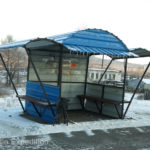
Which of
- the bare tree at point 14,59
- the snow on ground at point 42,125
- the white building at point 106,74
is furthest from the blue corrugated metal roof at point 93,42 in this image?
the white building at point 106,74

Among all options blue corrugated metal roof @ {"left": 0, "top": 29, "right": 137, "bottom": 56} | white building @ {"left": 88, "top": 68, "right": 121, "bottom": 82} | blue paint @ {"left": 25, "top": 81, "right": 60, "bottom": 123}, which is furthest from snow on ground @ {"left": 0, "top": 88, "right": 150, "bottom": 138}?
white building @ {"left": 88, "top": 68, "right": 121, "bottom": 82}

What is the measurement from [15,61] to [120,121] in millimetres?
20445

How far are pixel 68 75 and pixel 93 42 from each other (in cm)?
224

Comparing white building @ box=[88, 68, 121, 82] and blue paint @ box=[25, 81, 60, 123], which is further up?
blue paint @ box=[25, 81, 60, 123]

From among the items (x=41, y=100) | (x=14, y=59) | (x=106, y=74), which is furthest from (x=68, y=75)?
(x=106, y=74)

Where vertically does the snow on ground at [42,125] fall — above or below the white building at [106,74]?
above

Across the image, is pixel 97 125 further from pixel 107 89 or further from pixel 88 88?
pixel 88 88

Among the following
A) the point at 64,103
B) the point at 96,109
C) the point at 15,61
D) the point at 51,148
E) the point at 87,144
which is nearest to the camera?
the point at 51,148

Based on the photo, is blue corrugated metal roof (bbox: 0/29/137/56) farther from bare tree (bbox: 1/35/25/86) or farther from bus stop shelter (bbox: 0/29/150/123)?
bare tree (bbox: 1/35/25/86)

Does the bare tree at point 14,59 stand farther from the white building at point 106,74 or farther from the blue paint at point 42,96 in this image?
the blue paint at point 42,96

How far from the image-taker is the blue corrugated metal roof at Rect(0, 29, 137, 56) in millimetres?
6691

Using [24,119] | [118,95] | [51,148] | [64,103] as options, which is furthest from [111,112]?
[51,148]

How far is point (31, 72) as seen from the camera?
339 inches

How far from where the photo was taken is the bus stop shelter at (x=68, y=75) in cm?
680
